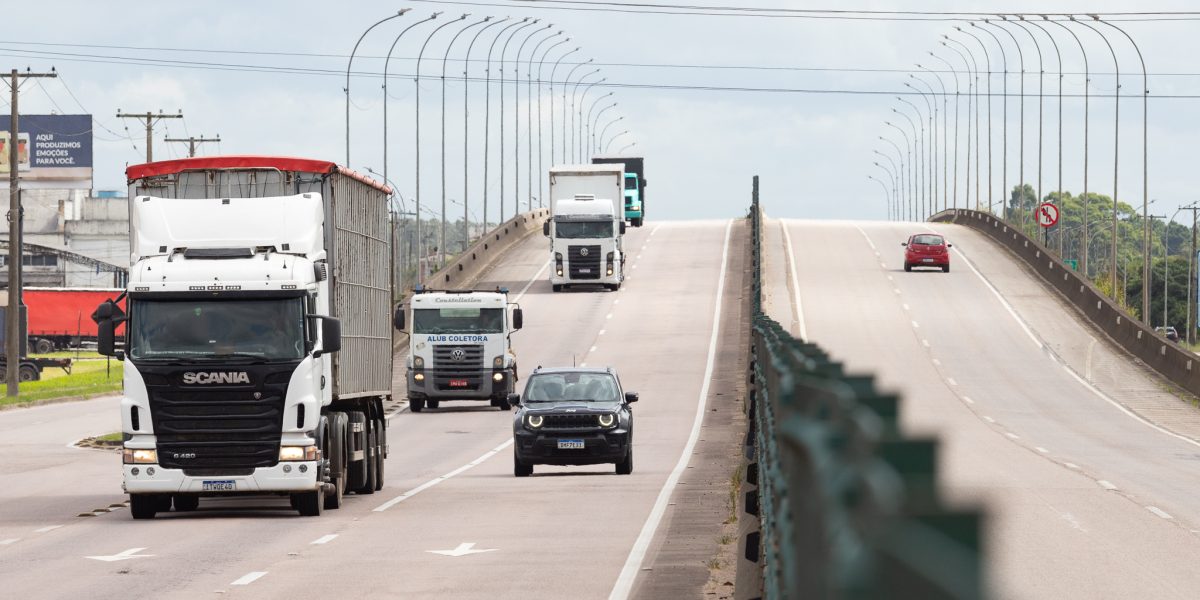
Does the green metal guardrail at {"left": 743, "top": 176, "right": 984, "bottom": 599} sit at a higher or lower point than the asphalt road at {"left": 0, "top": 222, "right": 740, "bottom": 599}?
higher

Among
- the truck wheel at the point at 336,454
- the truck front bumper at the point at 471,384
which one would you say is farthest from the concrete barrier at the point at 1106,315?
the truck wheel at the point at 336,454

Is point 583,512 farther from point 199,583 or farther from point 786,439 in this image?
point 786,439

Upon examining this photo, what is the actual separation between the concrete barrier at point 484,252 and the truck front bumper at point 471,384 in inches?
1100

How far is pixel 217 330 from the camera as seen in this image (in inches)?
857

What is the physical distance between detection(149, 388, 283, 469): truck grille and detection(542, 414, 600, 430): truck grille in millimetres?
7719

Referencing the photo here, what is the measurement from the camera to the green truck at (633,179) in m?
100

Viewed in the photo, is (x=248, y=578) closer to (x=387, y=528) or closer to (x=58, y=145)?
(x=387, y=528)

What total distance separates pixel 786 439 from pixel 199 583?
1115 centimetres

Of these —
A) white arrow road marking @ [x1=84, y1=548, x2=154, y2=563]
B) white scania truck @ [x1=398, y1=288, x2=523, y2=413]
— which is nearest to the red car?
white scania truck @ [x1=398, y1=288, x2=523, y2=413]

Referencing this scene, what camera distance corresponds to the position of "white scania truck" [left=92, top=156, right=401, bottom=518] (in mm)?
21625

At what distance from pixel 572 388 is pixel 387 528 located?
924 centimetres

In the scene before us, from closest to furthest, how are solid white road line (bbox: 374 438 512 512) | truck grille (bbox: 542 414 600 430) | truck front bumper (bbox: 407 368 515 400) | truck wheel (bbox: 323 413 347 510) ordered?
1. truck wheel (bbox: 323 413 347 510)
2. solid white road line (bbox: 374 438 512 512)
3. truck grille (bbox: 542 414 600 430)
4. truck front bumper (bbox: 407 368 515 400)

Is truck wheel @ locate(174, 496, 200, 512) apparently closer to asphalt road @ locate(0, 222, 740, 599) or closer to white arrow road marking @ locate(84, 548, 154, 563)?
asphalt road @ locate(0, 222, 740, 599)

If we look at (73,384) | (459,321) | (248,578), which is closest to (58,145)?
(73,384)
